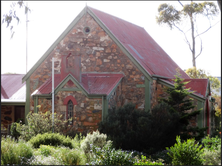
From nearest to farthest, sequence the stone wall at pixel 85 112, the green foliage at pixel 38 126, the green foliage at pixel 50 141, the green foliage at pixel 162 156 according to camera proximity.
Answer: the green foliage at pixel 162 156, the green foliage at pixel 50 141, the green foliage at pixel 38 126, the stone wall at pixel 85 112

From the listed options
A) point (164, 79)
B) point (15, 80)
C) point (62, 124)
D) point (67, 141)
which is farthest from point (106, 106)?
point (15, 80)

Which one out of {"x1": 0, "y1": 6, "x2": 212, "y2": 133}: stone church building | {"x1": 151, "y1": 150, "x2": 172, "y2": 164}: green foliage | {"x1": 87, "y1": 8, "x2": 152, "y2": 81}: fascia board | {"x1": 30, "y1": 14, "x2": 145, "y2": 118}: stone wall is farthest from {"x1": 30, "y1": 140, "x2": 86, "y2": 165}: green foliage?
{"x1": 87, "y1": 8, "x2": 152, "y2": 81}: fascia board

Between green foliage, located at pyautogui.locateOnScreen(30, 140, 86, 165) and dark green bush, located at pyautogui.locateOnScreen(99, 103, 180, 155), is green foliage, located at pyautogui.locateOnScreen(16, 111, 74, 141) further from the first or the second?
green foliage, located at pyautogui.locateOnScreen(30, 140, 86, 165)

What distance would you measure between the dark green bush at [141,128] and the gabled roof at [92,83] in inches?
54.1

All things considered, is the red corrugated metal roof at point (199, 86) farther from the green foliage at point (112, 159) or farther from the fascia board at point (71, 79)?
the green foliage at point (112, 159)

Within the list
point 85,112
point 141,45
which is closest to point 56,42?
point 85,112

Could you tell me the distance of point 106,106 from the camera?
55.7 ft

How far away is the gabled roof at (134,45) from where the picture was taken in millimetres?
19059

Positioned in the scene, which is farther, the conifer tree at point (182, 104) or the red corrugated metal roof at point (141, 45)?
the red corrugated metal roof at point (141, 45)

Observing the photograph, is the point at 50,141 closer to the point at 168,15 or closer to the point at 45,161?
the point at 45,161

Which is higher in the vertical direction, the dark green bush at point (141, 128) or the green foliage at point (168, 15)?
the green foliage at point (168, 15)

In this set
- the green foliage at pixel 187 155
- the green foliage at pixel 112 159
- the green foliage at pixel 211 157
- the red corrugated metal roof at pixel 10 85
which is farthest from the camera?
the red corrugated metal roof at pixel 10 85

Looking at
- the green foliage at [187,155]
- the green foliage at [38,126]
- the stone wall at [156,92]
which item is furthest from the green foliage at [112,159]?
the stone wall at [156,92]

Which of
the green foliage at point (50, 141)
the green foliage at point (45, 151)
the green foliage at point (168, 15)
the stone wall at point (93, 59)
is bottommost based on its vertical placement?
the green foliage at point (45, 151)
